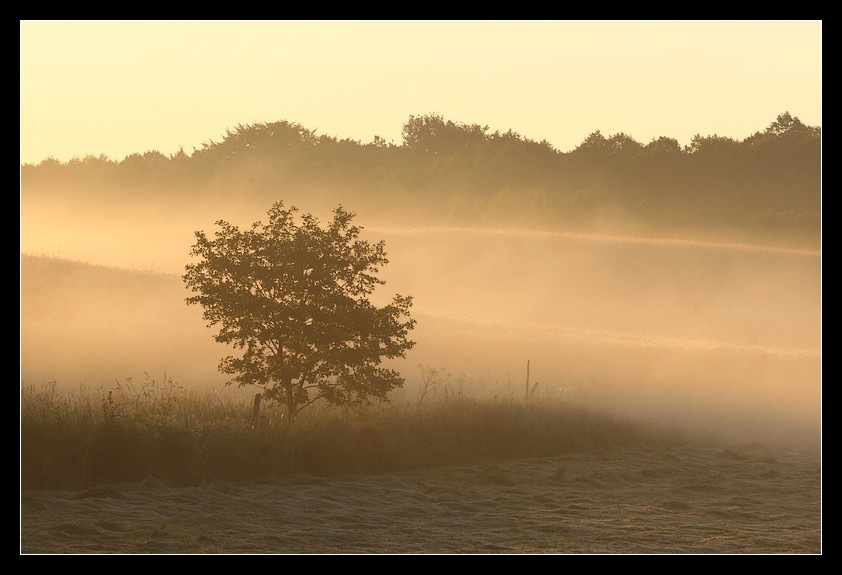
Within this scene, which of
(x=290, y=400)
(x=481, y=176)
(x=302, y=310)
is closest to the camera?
(x=290, y=400)

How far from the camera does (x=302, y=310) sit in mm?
27844

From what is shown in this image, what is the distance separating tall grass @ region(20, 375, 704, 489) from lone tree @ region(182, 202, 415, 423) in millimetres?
913

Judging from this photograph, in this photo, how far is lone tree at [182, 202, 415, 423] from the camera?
27547 mm

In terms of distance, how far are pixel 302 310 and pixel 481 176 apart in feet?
208

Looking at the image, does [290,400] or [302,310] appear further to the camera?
[302,310]

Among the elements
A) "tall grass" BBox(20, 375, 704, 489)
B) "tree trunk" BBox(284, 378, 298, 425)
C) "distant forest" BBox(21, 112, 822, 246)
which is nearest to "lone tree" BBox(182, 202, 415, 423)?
"tree trunk" BBox(284, 378, 298, 425)

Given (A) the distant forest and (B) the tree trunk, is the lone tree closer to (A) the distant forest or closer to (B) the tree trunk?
(B) the tree trunk

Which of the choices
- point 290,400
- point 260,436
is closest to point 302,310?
point 290,400

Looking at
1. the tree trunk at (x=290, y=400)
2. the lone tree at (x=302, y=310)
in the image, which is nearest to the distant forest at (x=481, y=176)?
the lone tree at (x=302, y=310)

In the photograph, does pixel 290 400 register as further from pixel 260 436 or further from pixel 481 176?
pixel 481 176

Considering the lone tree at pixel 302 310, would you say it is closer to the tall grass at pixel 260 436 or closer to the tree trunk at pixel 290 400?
the tree trunk at pixel 290 400
